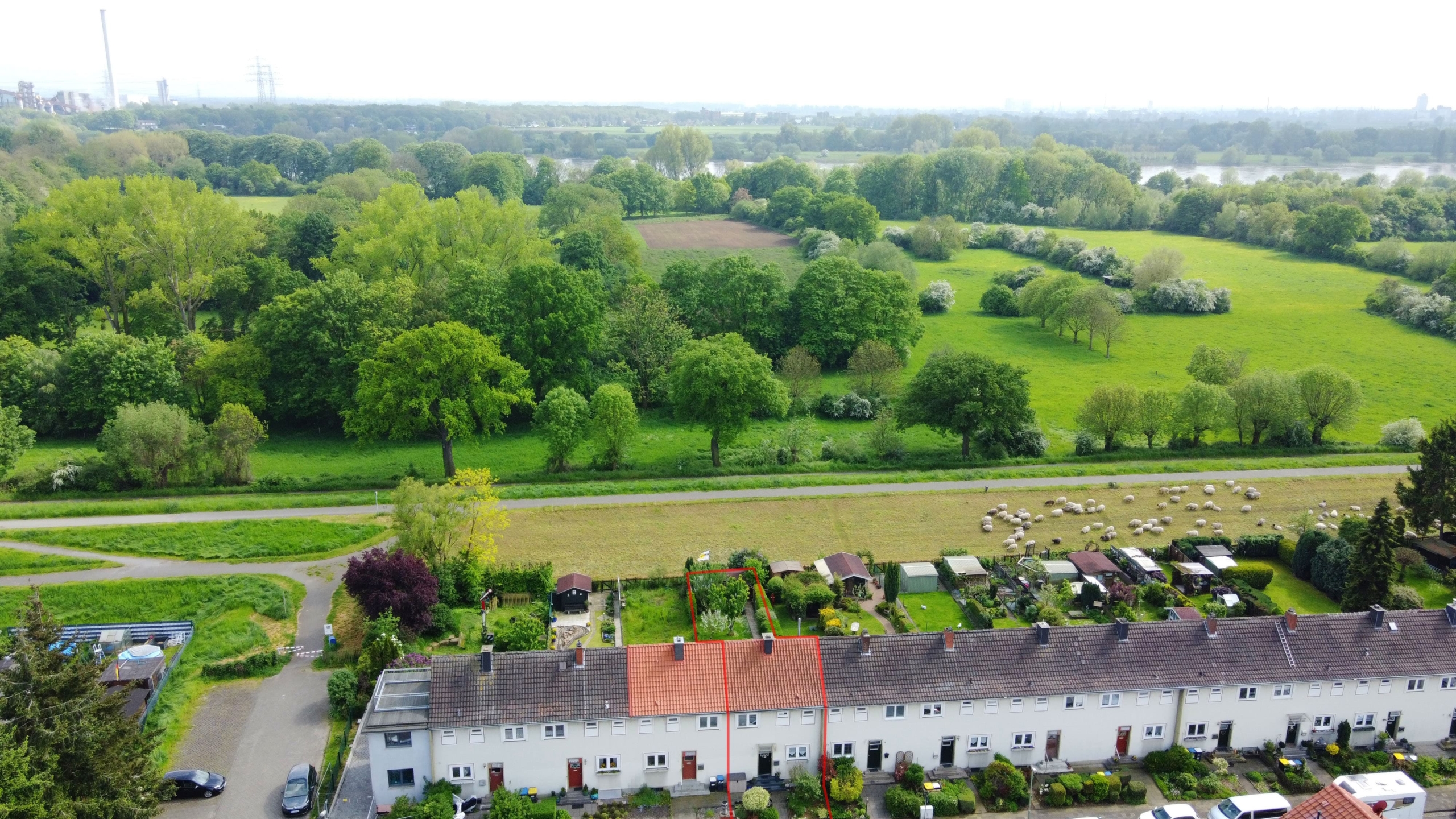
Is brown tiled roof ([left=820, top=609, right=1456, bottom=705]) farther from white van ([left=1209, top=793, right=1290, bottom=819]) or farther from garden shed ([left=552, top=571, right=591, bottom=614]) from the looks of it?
garden shed ([left=552, top=571, right=591, bottom=614])

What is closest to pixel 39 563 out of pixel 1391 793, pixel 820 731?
pixel 820 731

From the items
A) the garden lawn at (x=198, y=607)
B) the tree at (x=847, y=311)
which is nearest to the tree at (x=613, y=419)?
the garden lawn at (x=198, y=607)

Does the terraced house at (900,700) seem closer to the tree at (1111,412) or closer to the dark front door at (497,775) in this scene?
the dark front door at (497,775)

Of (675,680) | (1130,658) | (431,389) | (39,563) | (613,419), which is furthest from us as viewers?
(613,419)

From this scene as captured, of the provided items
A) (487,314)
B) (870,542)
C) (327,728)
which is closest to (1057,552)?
(870,542)

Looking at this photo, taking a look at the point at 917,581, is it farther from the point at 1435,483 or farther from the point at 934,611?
the point at 1435,483

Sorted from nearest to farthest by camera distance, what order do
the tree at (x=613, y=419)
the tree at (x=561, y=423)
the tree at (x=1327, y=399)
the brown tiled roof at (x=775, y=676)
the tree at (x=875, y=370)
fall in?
the brown tiled roof at (x=775, y=676) → the tree at (x=561, y=423) → the tree at (x=613, y=419) → the tree at (x=1327, y=399) → the tree at (x=875, y=370)

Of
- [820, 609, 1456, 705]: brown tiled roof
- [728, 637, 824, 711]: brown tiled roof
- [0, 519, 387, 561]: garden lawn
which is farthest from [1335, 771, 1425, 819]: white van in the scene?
[0, 519, 387, 561]: garden lawn
